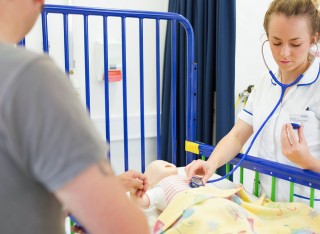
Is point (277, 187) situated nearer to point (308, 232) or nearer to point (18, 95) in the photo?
point (308, 232)

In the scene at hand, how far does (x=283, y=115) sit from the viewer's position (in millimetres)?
1338

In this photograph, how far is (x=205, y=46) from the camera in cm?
260

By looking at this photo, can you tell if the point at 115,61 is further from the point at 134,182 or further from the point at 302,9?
the point at 134,182

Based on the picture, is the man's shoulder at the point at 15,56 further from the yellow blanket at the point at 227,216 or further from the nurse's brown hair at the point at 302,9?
the nurse's brown hair at the point at 302,9

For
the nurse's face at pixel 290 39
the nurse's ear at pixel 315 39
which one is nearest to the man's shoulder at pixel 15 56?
the nurse's face at pixel 290 39

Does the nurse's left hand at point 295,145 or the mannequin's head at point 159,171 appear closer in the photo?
the nurse's left hand at point 295,145

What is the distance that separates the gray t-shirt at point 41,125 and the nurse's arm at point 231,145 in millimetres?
1088

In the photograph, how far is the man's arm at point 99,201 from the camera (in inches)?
15.4

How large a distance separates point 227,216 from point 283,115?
0.46 meters

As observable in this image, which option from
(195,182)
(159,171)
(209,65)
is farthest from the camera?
(209,65)

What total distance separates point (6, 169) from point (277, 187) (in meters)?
→ 1.18

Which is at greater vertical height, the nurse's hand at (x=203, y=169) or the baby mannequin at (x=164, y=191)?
the nurse's hand at (x=203, y=169)

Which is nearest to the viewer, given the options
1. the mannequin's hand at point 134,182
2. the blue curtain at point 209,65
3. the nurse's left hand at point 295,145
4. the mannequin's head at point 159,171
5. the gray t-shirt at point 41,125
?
the gray t-shirt at point 41,125

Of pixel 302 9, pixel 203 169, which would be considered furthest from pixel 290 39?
pixel 203 169
